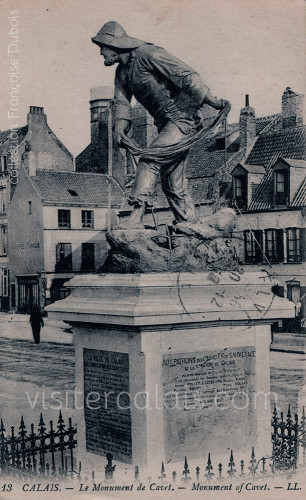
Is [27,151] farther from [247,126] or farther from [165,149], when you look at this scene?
[165,149]

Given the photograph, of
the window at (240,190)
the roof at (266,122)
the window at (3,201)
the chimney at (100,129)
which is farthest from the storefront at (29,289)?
the roof at (266,122)

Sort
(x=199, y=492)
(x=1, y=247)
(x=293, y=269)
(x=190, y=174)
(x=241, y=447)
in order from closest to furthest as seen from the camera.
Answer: (x=199, y=492)
(x=241, y=447)
(x=293, y=269)
(x=190, y=174)
(x=1, y=247)

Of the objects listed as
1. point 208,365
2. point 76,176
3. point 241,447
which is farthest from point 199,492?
point 76,176

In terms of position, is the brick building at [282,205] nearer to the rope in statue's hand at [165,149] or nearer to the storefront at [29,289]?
the storefront at [29,289]

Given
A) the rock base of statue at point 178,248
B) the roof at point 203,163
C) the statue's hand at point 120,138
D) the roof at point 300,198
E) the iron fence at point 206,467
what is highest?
the roof at point 203,163

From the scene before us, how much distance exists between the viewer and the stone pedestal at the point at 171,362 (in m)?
6.64

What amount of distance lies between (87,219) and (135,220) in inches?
1259

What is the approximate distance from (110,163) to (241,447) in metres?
34.7

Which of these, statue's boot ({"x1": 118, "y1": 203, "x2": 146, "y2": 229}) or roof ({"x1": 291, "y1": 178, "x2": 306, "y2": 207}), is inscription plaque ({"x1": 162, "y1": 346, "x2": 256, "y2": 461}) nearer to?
statue's boot ({"x1": 118, "y1": 203, "x2": 146, "y2": 229})

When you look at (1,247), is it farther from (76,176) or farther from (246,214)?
(246,214)

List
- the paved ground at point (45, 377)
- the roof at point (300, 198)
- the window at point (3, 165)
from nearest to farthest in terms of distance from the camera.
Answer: the paved ground at point (45, 377) → the roof at point (300, 198) → the window at point (3, 165)

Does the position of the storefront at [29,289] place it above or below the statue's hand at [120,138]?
below

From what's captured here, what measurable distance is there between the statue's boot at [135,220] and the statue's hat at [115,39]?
165 cm

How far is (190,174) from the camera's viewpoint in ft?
109
